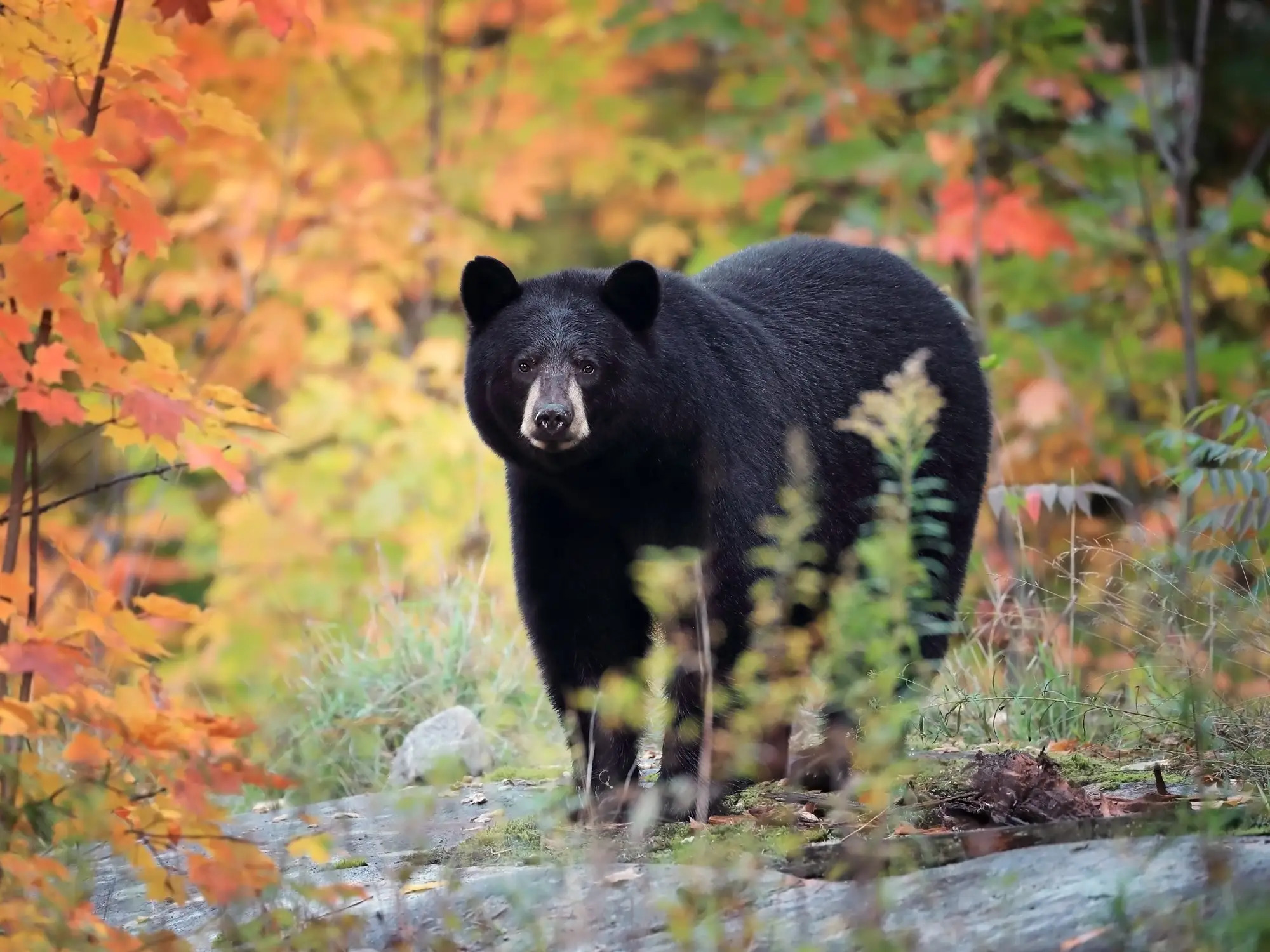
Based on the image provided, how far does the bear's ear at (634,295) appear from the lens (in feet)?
15.2

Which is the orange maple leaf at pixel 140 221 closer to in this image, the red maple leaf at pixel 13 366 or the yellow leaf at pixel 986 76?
the red maple leaf at pixel 13 366

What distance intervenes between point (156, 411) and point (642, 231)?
26.9 feet

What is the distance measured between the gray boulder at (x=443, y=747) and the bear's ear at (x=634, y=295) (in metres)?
1.72

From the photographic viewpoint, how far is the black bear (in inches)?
179

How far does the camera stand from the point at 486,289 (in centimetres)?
484

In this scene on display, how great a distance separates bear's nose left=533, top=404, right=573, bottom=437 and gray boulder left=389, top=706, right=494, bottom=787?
Result: 1530 millimetres

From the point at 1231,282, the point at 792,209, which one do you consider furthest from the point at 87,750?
the point at 1231,282

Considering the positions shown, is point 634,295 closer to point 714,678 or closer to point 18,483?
point 714,678

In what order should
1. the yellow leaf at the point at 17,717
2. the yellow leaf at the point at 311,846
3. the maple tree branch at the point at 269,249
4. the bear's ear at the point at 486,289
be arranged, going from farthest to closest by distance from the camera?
1. the maple tree branch at the point at 269,249
2. the bear's ear at the point at 486,289
3. the yellow leaf at the point at 311,846
4. the yellow leaf at the point at 17,717

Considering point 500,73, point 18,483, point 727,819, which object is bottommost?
point 727,819

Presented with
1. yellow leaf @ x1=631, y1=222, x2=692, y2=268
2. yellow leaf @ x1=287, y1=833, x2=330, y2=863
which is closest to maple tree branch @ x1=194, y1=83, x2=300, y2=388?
yellow leaf @ x1=631, y1=222, x2=692, y2=268

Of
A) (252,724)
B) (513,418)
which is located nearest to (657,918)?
(252,724)

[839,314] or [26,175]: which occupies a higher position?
[26,175]

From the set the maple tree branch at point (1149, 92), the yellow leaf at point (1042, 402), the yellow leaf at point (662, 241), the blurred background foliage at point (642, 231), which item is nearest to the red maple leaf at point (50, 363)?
the blurred background foliage at point (642, 231)
